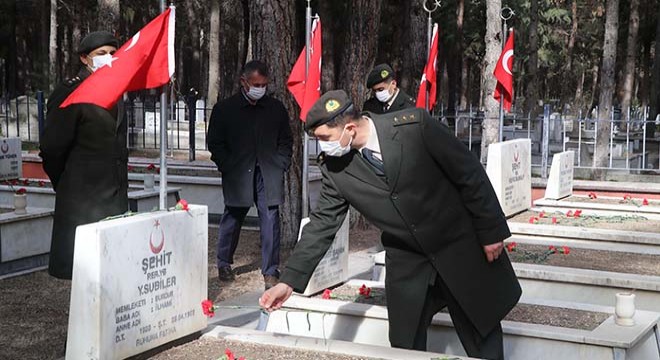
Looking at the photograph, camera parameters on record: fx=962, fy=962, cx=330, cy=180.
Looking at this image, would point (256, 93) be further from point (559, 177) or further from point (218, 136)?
point (559, 177)

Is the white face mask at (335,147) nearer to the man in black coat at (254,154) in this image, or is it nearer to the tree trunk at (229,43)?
the man in black coat at (254,154)

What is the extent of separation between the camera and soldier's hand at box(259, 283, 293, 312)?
4.63 meters

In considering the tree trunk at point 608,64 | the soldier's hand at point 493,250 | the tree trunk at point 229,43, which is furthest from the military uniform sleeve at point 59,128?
the tree trunk at point 229,43

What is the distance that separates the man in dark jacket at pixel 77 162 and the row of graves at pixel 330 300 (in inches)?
33.3

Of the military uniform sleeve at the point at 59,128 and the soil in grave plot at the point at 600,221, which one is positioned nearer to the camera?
the military uniform sleeve at the point at 59,128

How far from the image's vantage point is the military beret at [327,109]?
177 inches

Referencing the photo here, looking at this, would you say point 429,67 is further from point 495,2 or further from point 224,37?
point 224,37

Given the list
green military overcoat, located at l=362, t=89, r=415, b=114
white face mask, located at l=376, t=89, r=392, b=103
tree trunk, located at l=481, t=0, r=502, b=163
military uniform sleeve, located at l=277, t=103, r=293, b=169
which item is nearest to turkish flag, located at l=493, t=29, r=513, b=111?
tree trunk, located at l=481, t=0, r=502, b=163

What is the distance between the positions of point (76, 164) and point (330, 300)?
2112 millimetres

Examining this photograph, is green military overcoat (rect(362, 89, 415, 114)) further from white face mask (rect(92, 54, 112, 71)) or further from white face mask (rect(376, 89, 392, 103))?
white face mask (rect(92, 54, 112, 71))

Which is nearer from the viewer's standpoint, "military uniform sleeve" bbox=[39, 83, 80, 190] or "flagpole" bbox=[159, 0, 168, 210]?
"flagpole" bbox=[159, 0, 168, 210]

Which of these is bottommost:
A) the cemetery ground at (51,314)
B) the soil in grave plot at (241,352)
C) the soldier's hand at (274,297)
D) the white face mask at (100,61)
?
the cemetery ground at (51,314)

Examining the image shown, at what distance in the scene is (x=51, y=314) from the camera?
764 cm

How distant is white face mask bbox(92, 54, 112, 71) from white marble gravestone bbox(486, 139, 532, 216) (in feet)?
20.6
